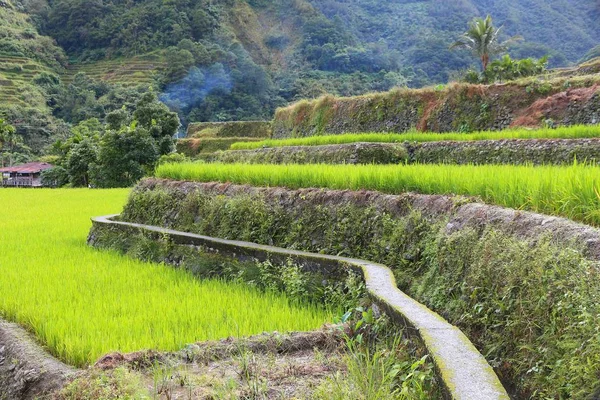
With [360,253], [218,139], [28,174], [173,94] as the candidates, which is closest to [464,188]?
[360,253]

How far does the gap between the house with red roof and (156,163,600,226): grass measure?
127 feet

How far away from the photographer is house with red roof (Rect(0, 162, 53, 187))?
40.6 m

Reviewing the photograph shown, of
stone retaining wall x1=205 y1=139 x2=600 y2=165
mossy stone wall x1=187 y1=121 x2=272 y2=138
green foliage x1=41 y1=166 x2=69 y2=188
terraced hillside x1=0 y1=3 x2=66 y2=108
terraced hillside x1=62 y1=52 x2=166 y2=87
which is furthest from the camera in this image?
terraced hillside x1=62 y1=52 x2=166 y2=87

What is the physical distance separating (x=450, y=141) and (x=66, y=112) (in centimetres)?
5611

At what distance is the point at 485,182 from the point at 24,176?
44793 mm

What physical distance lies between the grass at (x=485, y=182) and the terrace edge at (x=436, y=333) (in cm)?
86

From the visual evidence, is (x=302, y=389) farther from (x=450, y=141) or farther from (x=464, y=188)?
(x=450, y=141)

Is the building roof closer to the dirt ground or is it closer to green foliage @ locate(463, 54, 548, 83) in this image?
green foliage @ locate(463, 54, 548, 83)

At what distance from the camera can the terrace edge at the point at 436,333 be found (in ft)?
6.02

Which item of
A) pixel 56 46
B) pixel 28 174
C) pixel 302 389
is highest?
pixel 56 46

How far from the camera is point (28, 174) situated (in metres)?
41.5

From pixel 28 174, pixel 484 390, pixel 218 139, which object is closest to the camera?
pixel 484 390

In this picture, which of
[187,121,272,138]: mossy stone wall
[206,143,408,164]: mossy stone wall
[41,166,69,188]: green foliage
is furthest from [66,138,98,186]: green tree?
[206,143,408,164]: mossy stone wall

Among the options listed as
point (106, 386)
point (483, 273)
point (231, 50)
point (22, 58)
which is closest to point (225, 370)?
point (106, 386)
